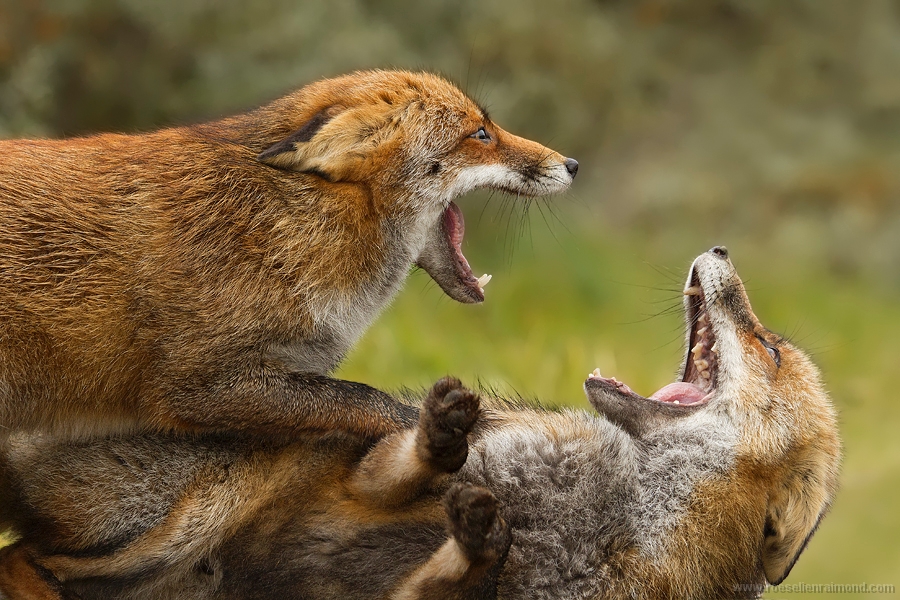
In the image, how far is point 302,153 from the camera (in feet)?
15.0

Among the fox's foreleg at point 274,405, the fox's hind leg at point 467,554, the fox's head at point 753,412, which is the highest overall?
the fox's head at point 753,412

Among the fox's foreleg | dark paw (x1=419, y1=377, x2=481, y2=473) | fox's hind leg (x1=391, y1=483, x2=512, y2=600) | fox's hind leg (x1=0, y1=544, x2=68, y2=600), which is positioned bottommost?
fox's hind leg (x1=0, y1=544, x2=68, y2=600)

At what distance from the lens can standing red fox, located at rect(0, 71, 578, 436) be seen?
13.8ft

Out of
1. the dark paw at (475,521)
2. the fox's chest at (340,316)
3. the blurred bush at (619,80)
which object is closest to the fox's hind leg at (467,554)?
the dark paw at (475,521)

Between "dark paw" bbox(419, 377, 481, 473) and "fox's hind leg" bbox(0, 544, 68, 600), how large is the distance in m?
1.47

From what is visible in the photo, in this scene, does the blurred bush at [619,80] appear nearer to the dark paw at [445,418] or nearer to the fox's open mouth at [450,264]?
the fox's open mouth at [450,264]

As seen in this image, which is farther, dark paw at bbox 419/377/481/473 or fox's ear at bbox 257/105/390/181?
fox's ear at bbox 257/105/390/181

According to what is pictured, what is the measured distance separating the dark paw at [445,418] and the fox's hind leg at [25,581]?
4.81 ft

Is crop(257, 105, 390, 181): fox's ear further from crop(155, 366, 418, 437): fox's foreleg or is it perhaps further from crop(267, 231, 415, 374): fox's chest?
crop(155, 366, 418, 437): fox's foreleg

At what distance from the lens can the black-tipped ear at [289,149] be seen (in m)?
4.60

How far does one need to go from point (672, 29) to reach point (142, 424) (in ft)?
39.1

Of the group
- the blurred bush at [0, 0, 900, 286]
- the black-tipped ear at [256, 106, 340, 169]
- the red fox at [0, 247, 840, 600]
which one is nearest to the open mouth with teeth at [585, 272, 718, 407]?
the red fox at [0, 247, 840, 600]

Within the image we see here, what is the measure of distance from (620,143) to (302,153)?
9.56 metres

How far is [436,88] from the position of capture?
5.07 metres
